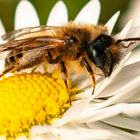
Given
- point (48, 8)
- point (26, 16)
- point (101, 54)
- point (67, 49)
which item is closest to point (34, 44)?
point (67, 49)

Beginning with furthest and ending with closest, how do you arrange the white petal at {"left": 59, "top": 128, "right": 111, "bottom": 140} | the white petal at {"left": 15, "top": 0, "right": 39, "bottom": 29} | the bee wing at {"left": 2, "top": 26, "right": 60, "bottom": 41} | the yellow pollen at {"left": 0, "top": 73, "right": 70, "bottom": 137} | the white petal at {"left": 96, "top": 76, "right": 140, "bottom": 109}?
the white petal at {"left": 15, "top": 0, "right": 39, "bottom": 29} < the bee wing at {"left": 2, "top": 26, "right": 60, "bottom": 41} < the yellow pollen at {"left": 0, "top": 73, "right": 70, "bottom": 137} < the white petal at {"left": 96, "top": 76, "right": 140, "bottom": 109} < the white petal at {"left": 59, "top": 128, "right": 111, "bottom": 140}

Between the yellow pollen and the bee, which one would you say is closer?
the bee

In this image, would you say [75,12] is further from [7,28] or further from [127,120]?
[127,120]

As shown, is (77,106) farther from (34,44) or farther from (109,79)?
(34,44)

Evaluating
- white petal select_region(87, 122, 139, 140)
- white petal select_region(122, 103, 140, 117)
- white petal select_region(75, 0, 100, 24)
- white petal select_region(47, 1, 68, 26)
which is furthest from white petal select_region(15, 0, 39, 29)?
white petal select_region(122, 103, 140, 117)

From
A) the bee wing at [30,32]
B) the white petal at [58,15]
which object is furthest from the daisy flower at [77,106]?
the white petal at [58,15]

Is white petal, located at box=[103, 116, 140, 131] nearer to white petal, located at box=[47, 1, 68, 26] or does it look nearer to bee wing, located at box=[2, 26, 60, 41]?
bee wing, located at box=[2, 26, 60, 41]
